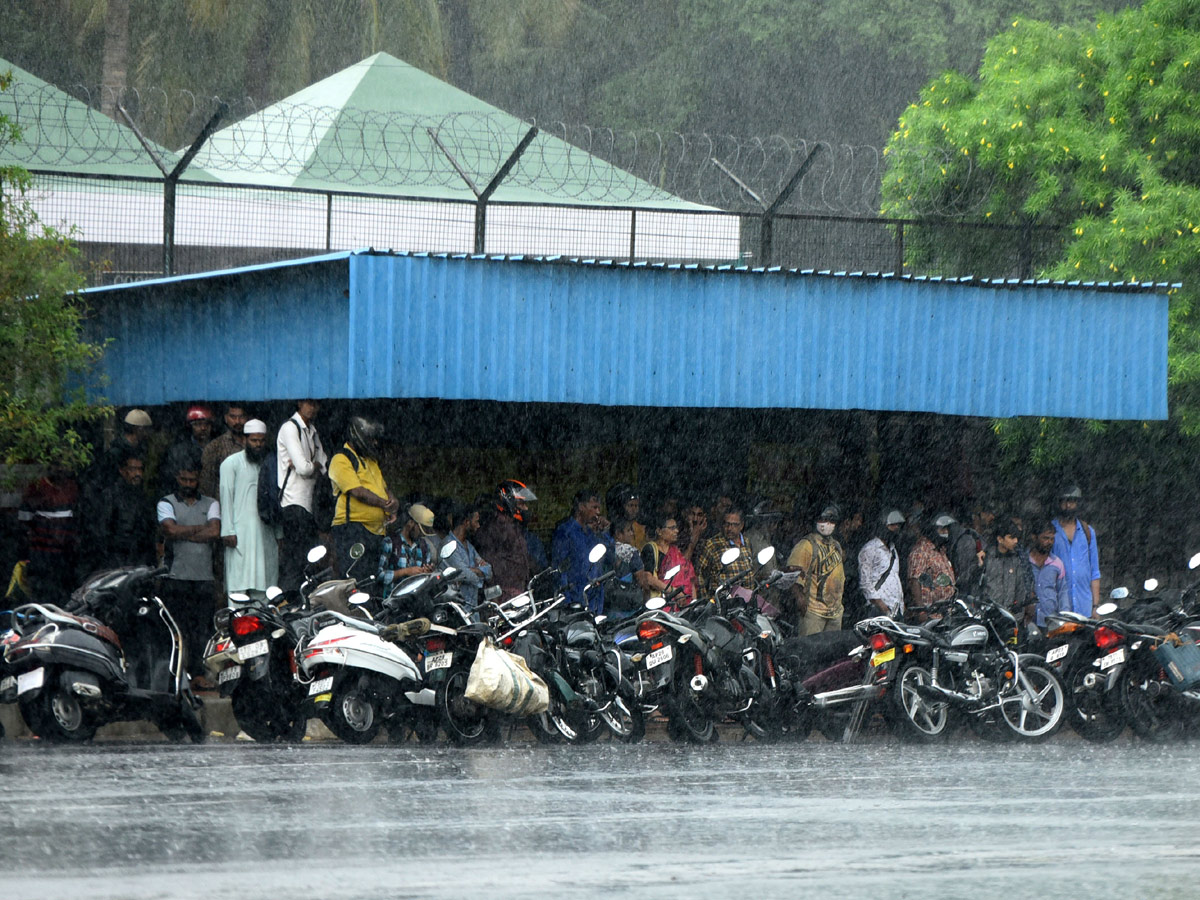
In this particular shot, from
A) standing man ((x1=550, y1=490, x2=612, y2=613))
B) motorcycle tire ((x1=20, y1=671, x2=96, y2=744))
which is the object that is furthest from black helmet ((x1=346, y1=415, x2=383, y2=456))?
motorcycle tire ((x1=20, y1=671, x2=96, y2=744))

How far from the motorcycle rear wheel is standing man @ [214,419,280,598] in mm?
5284

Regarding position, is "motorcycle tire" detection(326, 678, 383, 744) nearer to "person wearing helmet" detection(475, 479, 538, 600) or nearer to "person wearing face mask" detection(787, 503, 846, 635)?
"person wearing helmet" detection(475, 479, 538, 600)

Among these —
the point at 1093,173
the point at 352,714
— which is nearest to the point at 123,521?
the point at 352,714

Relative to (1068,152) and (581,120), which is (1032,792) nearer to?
(1068,152)

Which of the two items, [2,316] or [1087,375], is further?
[1087,375]

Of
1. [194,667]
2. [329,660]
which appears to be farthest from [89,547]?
[329,660]

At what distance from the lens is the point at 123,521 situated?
12.0 meters

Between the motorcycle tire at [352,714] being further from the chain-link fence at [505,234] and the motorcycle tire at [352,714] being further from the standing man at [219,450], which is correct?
the chain-link fence at [505,234]

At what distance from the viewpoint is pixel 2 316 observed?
12.0m

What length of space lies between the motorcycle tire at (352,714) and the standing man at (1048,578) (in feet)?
20.0

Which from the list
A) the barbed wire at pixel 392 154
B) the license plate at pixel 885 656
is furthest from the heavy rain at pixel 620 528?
the barbed wire at pixel 392 154

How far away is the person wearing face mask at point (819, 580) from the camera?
45.3ft

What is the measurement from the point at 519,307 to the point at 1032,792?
5.69m

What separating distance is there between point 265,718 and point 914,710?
4.40 meters
